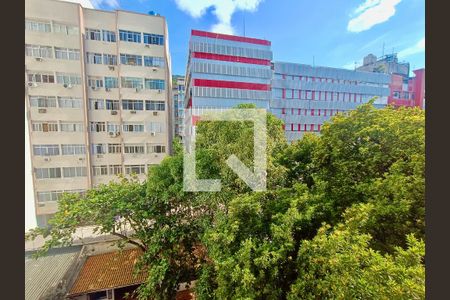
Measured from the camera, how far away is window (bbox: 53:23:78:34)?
7.30m

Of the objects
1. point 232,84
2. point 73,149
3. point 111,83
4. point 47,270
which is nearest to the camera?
point 47,270

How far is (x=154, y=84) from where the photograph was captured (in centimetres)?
870

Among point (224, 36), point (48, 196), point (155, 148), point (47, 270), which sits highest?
point (224, 36)

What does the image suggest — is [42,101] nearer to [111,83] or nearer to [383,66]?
[111,83]

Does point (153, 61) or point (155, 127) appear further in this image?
point (155, 127)

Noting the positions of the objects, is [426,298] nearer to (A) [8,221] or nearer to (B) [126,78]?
(A) [8,221]

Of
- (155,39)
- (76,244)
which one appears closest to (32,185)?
(76,244)

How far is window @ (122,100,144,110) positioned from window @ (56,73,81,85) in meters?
1.67

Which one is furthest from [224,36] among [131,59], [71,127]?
[71,127]

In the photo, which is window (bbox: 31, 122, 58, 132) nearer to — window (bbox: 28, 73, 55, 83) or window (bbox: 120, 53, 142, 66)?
window (bbox: 28, 73, 55, 83)

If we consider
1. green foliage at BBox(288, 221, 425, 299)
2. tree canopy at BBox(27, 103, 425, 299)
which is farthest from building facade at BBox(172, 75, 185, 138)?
green foliage at BBox(288, 221, 425, 299)

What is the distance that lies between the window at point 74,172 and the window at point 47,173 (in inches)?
8.3

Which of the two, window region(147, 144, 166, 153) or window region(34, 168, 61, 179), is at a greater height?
window region(147, 144, 166, 153)

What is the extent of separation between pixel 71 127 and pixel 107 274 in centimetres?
564
